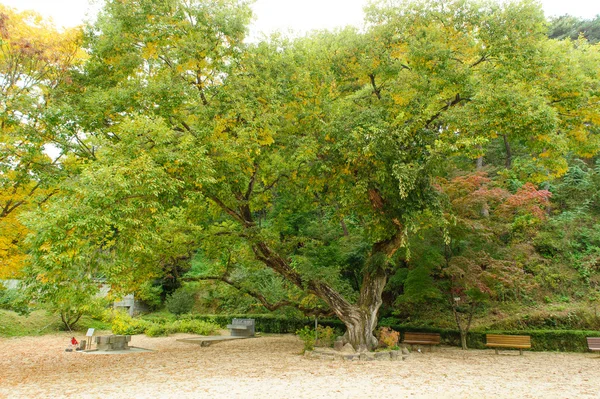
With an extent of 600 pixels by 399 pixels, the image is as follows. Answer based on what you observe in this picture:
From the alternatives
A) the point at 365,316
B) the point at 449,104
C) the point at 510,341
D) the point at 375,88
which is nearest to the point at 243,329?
the point at 365,316

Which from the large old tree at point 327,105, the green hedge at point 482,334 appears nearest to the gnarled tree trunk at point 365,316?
the large old tree at point 327,105

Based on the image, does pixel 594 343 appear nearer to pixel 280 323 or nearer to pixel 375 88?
pixel 375 88

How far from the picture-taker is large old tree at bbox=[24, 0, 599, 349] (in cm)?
789

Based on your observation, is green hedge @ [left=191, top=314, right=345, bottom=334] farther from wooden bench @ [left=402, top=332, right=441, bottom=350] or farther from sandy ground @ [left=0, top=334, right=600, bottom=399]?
sandy ground @ [left=0, top=334, right=600, bottom=399]

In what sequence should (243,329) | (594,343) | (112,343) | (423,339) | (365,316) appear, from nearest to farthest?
1. (594,343)
2. (365,316)
3. (423,339)
4. (112,343)
5. (243,329)

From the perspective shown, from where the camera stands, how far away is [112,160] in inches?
276

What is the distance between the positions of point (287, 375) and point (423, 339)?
5.57 meters

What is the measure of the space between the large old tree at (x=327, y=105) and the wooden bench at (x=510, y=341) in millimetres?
3505

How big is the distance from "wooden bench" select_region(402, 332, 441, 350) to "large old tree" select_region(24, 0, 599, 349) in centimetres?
181

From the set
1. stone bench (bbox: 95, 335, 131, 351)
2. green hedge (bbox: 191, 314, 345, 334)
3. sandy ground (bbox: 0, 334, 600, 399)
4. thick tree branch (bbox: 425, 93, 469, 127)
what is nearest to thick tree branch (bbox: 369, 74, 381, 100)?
thick tree branch (bbox: 425, 93, 469, 127)

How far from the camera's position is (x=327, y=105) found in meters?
9.52

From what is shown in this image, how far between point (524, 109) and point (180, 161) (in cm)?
706

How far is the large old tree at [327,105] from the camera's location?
7.89 meters

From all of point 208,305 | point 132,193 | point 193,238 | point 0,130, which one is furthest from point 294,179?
point 208,305
